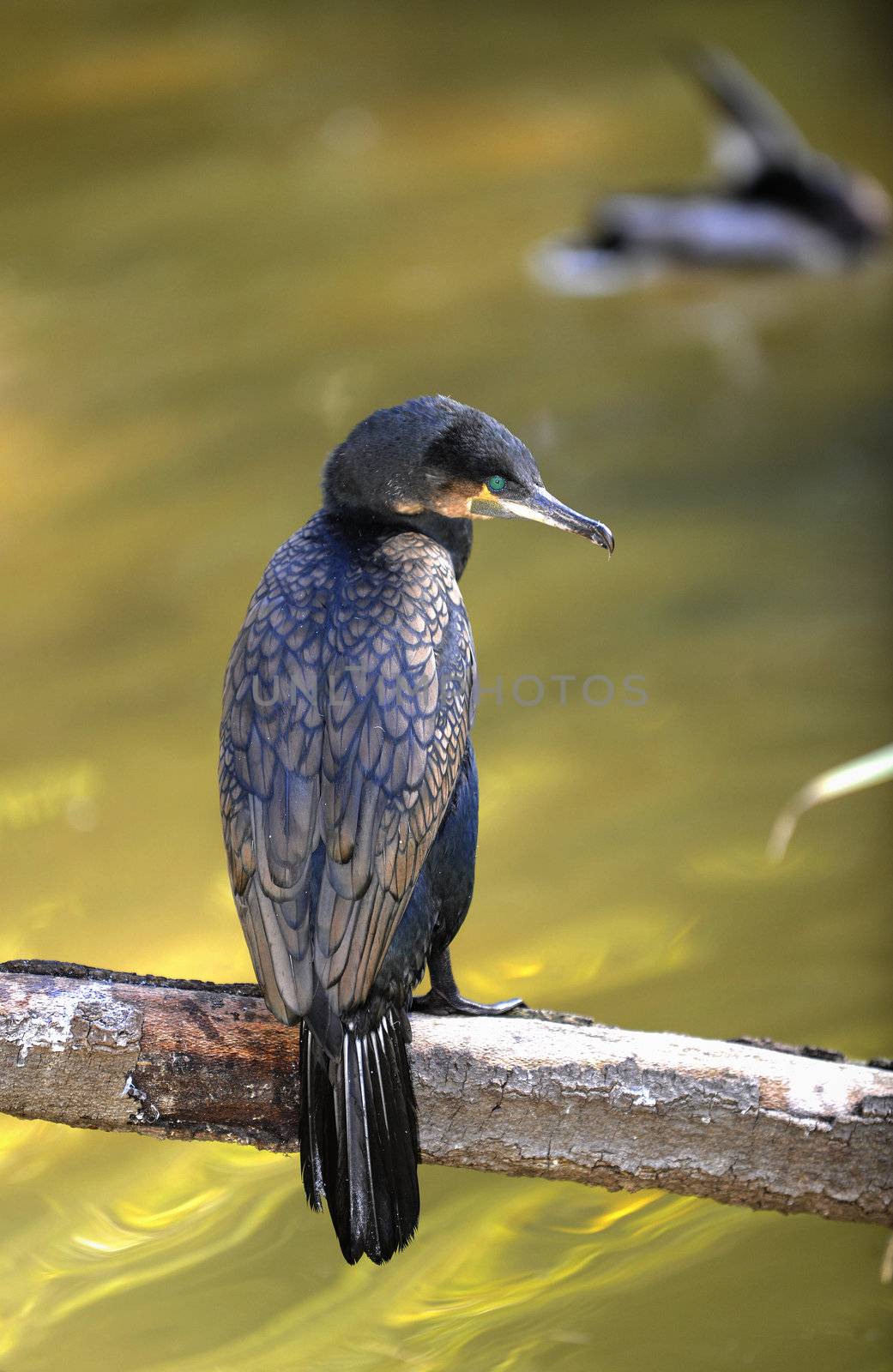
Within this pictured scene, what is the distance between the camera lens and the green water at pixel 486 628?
2.06 meters

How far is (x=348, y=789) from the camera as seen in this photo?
150 centimetres

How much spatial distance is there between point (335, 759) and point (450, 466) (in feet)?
1.10

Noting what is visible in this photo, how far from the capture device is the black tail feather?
143cm

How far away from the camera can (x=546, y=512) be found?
5.34 feet

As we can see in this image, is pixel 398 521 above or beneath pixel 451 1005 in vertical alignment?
above

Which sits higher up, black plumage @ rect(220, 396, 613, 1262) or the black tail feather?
black plumage @ rect(220, 396, 613, 1262)

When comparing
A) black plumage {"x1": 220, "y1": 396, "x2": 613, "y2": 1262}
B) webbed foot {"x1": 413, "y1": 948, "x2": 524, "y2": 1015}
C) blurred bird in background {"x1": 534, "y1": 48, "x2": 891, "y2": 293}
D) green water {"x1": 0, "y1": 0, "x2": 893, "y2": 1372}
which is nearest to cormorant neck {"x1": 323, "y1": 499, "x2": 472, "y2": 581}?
black plumage {"x1": 220, "y1": 396, "x2": 613, "y2": 1262}

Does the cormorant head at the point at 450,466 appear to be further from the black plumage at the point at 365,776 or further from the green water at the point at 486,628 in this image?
the green water at the point at 486,628

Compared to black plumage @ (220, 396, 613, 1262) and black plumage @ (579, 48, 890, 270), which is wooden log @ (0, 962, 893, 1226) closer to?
black plumage @ (220, 396, 613, 1262)

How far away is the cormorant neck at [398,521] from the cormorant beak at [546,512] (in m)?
0.10

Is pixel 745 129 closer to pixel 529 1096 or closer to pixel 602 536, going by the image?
pixel 602 536

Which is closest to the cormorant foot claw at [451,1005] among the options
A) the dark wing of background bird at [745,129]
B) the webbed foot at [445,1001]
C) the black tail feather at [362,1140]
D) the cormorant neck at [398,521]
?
the webbed foot at [445,1001]

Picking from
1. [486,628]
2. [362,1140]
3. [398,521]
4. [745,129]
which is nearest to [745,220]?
[745,129]

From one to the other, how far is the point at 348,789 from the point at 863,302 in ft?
13.7
